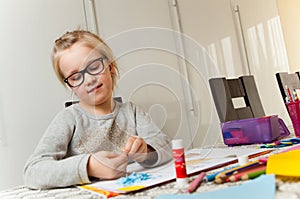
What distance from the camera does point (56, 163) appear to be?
22.8 inches

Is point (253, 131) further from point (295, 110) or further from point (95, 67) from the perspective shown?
point (95, 67)

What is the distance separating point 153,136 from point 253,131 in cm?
29

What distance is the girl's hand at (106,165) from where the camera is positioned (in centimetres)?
57

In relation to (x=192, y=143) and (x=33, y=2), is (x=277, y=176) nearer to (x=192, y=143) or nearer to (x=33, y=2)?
(x=192, y=143)

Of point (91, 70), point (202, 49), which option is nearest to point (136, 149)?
point (91, 70)

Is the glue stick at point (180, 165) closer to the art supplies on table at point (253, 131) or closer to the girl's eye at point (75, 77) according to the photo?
the girl's eye at point (75, 77)

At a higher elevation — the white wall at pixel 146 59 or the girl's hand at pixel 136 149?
the white wall at pixel 146 59

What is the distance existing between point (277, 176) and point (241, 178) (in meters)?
0.04

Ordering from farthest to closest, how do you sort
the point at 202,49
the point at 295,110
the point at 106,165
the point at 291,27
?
the point at 291,27 → the point at 202,49 → the point at 295,110 → the point at 106,165

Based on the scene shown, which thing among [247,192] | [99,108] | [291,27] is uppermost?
[291,27]

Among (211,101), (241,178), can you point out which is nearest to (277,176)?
(241,178)

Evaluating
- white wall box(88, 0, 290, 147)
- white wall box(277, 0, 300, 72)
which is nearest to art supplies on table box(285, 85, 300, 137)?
white wall box(88, 0, 290, 147)

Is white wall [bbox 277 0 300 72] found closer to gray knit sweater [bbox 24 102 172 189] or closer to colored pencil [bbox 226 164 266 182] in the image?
gray knit sweater [bbox 24 102 172 189]

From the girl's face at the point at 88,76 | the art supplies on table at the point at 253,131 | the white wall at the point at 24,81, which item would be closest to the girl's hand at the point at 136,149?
the girl's face at the point at 88,76
